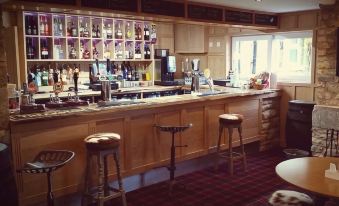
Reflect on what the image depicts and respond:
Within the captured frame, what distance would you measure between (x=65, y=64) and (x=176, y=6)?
9.04ft

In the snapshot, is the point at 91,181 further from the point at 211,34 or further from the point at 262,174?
→ the point at 211,34

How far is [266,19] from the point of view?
20.2 ft

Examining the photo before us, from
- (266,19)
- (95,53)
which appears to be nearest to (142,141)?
(95,53)

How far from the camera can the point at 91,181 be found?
12.7 ft

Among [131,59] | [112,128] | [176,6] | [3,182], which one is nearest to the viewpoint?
[3,182]

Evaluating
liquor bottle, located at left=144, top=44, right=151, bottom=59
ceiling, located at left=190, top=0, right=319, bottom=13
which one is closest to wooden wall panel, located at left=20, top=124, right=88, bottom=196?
ceiling, located at left=190, top=0, right=319, bottom=13

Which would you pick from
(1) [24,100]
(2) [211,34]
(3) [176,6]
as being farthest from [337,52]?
(1) [24,100]

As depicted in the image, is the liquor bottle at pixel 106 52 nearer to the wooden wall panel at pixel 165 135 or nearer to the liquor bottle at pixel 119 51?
the liquor bottle at pixel 119 51

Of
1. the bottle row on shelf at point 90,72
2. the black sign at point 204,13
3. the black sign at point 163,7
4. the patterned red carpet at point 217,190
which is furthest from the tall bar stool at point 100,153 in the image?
the bottle row on shelf at point 90,72

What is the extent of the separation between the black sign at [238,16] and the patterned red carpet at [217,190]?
7.38 ft

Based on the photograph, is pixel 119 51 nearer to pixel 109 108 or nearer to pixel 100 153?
pixel 109 108

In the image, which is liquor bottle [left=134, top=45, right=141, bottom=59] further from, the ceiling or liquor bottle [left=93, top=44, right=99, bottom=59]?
the ceiling

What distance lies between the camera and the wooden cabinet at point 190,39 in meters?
7.55

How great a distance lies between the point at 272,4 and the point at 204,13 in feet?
3.37
